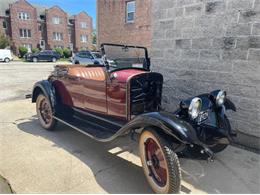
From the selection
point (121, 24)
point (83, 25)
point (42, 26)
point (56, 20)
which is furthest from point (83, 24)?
point (121, 24)

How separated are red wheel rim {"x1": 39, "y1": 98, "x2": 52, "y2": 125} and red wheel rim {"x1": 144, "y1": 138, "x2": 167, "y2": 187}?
8.72 ft

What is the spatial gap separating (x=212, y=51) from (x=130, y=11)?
1319cm

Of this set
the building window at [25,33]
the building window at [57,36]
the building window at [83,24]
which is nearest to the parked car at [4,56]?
the building window at [25,33]

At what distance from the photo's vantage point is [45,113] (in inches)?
195

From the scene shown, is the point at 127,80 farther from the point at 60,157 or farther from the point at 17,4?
the point at 17,4

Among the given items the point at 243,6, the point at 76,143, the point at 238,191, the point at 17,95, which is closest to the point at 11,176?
the point at 76,143

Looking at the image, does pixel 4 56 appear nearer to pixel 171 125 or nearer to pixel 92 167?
pixel 92 167

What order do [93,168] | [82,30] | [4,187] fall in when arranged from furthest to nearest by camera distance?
[82,30]
[93,168]
[4,187]

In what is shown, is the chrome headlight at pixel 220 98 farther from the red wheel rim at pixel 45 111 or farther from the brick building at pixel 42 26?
the brick building at pixel 42 26

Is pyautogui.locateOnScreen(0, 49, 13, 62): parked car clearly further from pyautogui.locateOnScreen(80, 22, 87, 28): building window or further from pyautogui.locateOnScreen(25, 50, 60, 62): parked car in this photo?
pyautogui.locateOnScreen(80, 22, 87, 28): building window

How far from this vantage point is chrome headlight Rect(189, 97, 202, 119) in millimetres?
2748

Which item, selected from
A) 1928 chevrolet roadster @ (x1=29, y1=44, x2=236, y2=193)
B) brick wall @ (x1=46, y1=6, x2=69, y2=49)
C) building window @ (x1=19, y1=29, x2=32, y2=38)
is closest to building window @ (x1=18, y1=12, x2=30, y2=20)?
building window @ (x1=19, y1=29, x2=32, y2=38)

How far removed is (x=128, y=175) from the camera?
3133 mm

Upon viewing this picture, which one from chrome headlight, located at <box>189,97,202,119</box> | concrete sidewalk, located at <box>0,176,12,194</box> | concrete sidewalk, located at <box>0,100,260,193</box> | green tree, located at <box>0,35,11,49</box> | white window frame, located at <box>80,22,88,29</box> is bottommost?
concrete sidewalk, located at <box>0,176,12,194</box>
